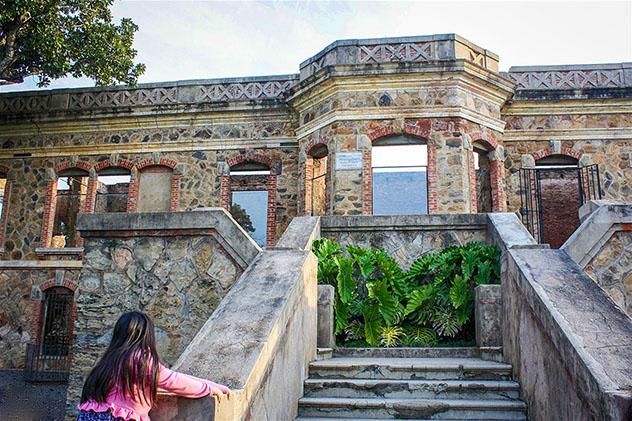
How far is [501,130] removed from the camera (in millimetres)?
14312

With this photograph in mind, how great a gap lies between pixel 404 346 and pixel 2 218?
14799 millimetres

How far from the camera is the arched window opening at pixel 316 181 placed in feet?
47.2

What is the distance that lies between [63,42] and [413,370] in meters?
13.6

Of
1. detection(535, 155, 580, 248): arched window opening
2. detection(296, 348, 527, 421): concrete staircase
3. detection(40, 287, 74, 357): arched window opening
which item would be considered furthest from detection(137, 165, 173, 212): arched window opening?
detection(296, 348, 527, 421): concrete staircase

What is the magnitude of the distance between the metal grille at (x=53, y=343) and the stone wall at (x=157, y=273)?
10739 mm

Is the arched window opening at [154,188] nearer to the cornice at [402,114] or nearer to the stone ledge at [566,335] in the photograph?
the cornice at [402,114]

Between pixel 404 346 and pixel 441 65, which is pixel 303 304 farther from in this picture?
pixel 441 65

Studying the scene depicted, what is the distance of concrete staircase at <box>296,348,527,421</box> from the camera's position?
170 inches

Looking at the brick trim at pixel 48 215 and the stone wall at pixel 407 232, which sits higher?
the brick trim at pixel 48 215

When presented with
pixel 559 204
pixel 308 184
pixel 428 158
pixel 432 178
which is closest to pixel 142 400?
pixel 432 178

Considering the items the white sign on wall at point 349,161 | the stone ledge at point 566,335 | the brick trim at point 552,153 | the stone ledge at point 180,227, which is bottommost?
the stone ledge at point 566,335

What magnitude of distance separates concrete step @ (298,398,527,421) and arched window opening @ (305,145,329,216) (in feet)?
32.0

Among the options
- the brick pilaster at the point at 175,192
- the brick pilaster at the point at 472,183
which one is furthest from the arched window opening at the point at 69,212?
the brick pilaster at the point at 472,183

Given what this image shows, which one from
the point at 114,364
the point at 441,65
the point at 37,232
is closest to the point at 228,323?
the point at 114,364
